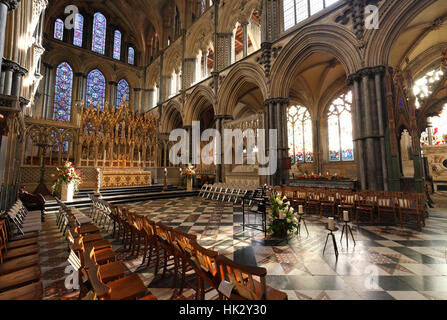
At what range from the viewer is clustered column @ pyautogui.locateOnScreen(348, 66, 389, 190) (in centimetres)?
720

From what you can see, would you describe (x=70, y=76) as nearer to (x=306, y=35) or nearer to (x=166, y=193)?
(x=166, y=193)

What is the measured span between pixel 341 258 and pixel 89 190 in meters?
11.7

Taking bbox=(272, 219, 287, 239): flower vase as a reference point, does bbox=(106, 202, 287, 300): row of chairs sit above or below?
above

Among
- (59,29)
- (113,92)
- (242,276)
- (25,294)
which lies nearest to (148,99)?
(113,92)

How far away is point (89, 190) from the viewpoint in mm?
10648

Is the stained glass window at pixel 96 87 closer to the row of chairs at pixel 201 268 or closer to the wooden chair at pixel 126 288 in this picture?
the row of chairs at pixel 201 268

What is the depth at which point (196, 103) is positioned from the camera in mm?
16141

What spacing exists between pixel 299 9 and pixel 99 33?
20.8 meters

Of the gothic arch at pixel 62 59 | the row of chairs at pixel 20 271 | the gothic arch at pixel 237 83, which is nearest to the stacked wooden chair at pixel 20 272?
the row of chairs at pixel 20 271

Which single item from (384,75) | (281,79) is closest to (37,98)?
(281,79)

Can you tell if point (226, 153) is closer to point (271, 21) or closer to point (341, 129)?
→ point (271, 21)

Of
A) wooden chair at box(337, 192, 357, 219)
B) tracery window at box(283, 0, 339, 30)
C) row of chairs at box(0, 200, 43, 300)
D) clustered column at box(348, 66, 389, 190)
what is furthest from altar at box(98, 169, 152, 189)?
tracery window at box(283, 0, 339, 30)

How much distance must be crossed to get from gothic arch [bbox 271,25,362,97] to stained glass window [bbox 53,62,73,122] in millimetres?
18401

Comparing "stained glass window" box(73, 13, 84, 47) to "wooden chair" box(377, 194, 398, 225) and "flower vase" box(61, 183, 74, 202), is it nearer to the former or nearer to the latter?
"flower vase" box(61, 183, 74, 202)
